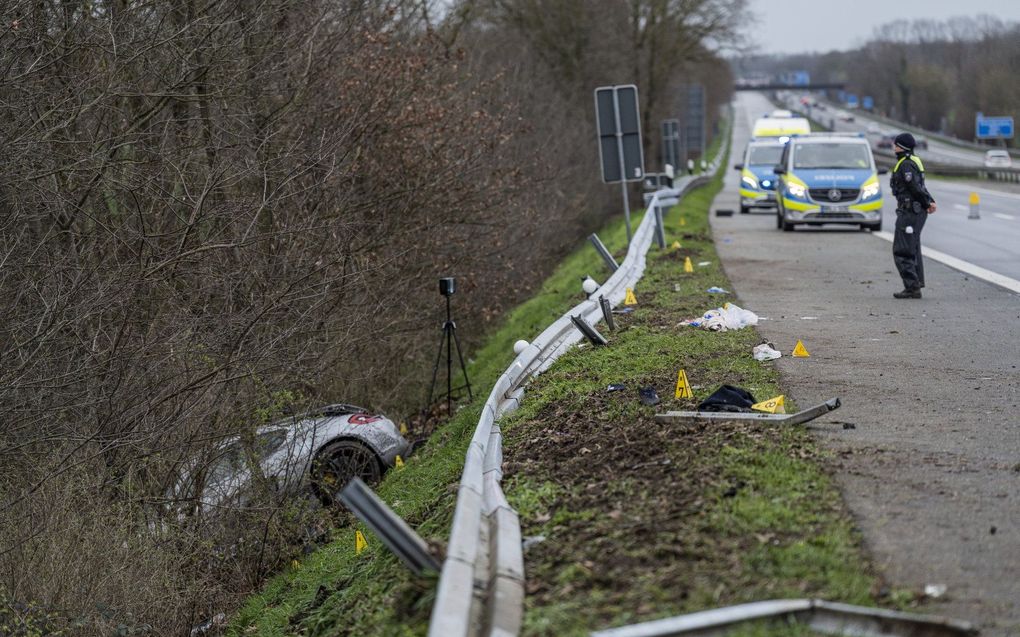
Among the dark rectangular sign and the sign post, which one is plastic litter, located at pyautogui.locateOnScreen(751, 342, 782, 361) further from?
the dark rectangular sign

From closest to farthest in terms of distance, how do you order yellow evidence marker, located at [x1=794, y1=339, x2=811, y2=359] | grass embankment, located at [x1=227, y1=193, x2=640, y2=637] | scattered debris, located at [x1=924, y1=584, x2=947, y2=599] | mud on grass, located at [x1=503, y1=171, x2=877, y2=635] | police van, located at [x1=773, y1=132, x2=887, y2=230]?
scattered debris, located at [x1=924, y1=584, x2=947, y2=599] < mud on grass, located at [x1=503, y1=171, x2=877, y2=635] < grass embankment, located at [x1=227, y1=193, x2=640, y2=637] < yellow evidence marker, located at [x1=794, y1=339, x2=811, y2=359] < police van, located at [x1=773, y1=132, x2=887, y2=230]

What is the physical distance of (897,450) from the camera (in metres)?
7.31

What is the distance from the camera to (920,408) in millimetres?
8578

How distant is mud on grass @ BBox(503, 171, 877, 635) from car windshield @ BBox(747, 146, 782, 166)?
26833 mm

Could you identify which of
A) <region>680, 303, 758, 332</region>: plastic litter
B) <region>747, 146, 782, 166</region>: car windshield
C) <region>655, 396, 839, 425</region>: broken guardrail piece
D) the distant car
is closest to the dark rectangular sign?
<region>680, 303, 758, 332</region>: plastic litter

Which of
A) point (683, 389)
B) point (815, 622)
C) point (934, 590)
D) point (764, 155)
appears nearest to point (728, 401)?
point (683, 389)

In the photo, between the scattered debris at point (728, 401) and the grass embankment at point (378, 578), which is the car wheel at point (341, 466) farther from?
the scattered debris at point (728, 401)

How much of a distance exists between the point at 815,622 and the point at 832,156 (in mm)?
25082

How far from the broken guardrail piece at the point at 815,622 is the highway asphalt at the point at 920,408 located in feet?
0.76

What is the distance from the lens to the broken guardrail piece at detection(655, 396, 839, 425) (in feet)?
25.1

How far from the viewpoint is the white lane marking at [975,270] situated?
16516mm

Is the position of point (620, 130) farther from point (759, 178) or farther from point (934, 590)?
point (934, 590)

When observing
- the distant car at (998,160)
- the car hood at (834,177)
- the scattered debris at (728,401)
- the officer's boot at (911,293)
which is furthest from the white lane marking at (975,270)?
the distant car at (998,160)

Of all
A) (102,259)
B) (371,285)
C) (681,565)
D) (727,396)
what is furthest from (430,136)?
(681,565)
